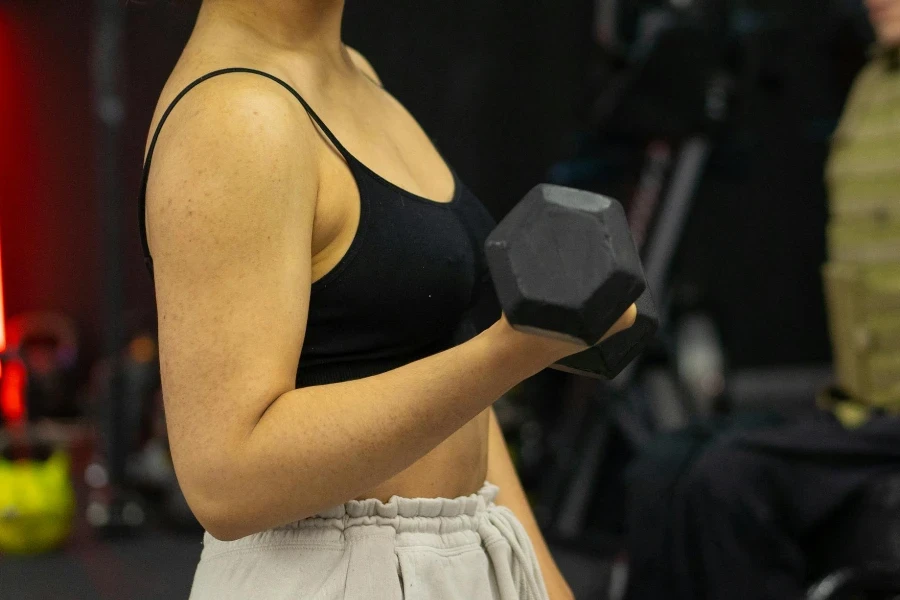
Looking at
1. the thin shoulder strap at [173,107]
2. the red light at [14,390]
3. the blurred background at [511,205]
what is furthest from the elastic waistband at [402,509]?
the red light at [14,390]

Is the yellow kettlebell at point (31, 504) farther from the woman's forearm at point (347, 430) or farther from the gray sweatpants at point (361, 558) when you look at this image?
the woman's forearm at point (347, 430)

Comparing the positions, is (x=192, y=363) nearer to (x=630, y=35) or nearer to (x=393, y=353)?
(x=393, y=353)

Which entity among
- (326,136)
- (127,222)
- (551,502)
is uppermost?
(326,136)

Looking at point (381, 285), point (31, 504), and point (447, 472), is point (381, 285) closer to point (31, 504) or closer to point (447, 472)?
point (447, 472)

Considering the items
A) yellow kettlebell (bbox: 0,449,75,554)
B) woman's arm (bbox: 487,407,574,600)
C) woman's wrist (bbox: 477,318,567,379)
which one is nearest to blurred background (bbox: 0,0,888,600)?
yellow kettlebell (bbox: 0,449,75,554)

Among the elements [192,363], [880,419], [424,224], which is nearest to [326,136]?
[424,224]

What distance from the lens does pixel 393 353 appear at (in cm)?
84

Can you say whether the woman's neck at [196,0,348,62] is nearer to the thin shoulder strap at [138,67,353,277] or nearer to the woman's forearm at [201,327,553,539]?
the thin shoulder strap at [138,67,353,277]

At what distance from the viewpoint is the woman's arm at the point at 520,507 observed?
1.04 meters

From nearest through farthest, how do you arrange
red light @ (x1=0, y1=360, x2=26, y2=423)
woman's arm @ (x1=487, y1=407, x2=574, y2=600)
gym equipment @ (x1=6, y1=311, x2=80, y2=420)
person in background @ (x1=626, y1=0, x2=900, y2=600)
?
woman's arm @ (x1=487, y1=407, x2=574, y2=600)
person in background @ (x1=626, y1=0, x2=900, y2=600)
red light @ (x1=0, y1=360, x2=26, y2=423)
gym equipment @ (x1=6, y1=311, x2=80, y2=420)

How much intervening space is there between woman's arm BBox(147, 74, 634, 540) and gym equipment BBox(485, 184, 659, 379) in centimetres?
4

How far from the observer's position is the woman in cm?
70

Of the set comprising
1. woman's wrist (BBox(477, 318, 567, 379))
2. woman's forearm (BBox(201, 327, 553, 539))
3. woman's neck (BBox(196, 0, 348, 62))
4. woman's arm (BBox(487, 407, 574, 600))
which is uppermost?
woman's neck (BBox(196, 0, 348, 62))

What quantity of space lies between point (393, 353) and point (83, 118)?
374cm
